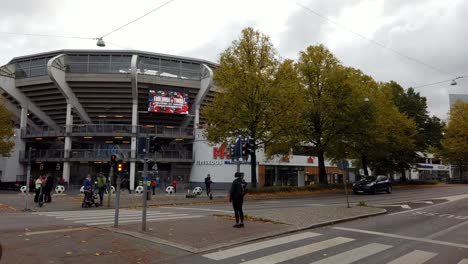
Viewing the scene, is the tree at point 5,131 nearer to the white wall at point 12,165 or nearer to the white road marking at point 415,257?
the white wall at point 12,165

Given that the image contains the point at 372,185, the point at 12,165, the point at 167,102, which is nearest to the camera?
the point at 372,185

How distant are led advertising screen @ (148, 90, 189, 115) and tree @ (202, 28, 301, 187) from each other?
16167mm

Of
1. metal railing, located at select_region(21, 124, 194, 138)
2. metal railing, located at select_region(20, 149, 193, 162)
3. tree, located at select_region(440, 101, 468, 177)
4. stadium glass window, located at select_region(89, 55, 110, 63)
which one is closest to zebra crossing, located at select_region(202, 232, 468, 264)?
metal railing, located at select_region(20, 149, 193, 162)

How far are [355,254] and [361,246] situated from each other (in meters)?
0.94

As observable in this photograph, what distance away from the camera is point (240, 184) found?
11.9 metres

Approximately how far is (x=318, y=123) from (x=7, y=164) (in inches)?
1483

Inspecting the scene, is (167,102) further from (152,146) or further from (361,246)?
(361,246)

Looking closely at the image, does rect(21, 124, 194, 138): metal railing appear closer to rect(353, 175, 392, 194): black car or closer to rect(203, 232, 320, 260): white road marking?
rect(353, 175, 392, 194): black car

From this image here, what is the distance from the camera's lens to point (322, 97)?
32.7 metres

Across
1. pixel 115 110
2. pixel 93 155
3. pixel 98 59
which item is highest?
pixel 98 59

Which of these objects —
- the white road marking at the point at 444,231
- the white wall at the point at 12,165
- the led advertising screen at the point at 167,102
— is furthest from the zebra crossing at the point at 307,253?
the white wall at the point at 12,165

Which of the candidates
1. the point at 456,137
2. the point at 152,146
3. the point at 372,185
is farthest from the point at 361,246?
the point at 456,137

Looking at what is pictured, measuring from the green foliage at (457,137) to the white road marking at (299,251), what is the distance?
52.4 m

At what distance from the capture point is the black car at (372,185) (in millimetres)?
31375
